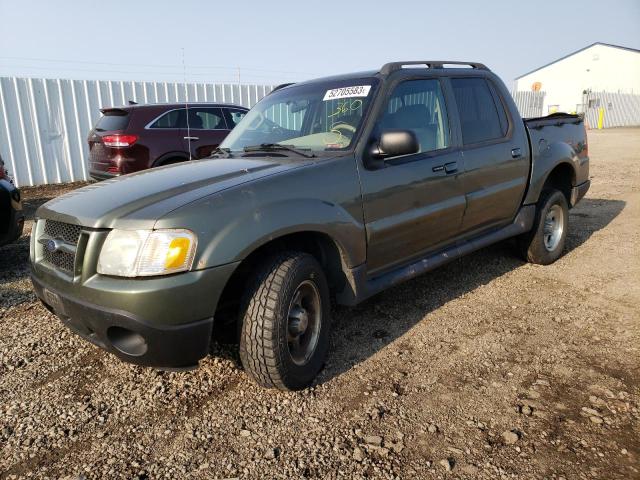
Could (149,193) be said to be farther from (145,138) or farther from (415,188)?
(145,138)

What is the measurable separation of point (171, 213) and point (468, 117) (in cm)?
269

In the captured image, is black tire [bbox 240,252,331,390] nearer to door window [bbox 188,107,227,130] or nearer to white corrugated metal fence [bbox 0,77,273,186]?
door window [bbox 188,107,227,130]

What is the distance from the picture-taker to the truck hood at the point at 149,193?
7.45 ft

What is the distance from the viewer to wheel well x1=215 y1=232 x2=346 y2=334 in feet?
8.49

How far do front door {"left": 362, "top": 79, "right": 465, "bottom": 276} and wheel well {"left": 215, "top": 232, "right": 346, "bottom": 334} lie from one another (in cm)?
25

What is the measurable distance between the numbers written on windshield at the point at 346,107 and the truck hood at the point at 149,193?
23.9 inches

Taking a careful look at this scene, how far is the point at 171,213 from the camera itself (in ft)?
7.25

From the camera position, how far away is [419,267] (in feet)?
11.1

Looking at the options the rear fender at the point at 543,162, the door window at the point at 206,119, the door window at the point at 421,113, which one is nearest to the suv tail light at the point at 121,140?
the door window at the point at 206,119

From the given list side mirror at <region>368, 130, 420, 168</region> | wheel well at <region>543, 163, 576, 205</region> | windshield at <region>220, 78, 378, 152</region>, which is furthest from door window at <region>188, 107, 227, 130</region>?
side mirror at <region>368, 130, 420, 168</region>

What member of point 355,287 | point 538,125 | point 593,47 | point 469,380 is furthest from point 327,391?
point 593,47

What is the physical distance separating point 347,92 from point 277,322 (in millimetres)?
1810

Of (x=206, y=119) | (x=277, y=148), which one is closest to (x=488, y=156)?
(x=277, y=148)

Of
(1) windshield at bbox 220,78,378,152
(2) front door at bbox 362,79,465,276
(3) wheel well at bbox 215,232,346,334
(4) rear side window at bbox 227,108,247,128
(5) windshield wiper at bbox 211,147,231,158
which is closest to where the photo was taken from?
(3) wheel well at bbox 215,232,346,334
